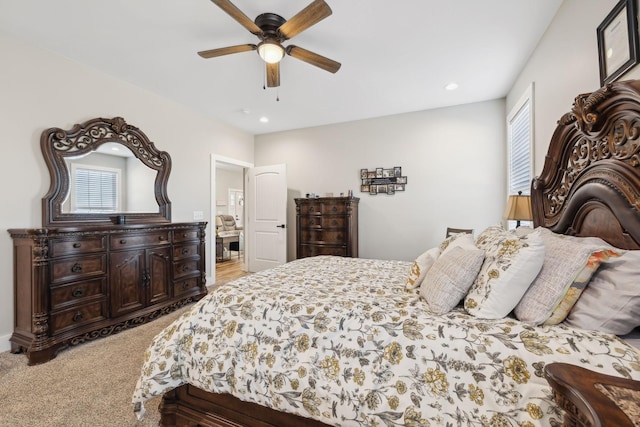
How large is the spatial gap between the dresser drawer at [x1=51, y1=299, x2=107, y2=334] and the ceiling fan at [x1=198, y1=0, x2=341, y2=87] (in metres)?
2.42

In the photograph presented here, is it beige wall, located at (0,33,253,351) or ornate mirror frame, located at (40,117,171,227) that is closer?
beige wall, located at (0,33,253,351)

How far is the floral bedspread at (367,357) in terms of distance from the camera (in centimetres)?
92

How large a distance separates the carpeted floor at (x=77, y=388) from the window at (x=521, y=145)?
3737mm

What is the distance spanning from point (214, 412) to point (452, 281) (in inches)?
53.7

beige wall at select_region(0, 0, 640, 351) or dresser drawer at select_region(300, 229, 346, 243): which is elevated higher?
beige wall at select_region(0, 0, 640, 351)

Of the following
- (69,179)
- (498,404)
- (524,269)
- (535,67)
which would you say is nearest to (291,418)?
(498,404)

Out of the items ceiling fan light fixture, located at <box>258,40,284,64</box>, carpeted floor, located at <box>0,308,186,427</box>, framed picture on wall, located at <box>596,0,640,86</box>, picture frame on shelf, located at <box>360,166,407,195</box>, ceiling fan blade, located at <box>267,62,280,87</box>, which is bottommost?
carpeted floor, located at <box>0,308,186,427</box>

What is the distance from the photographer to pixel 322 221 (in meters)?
4.14

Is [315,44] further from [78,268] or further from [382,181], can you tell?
[78,268]

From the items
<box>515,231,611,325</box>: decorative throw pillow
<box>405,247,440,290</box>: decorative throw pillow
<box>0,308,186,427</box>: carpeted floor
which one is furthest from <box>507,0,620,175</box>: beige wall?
<box>0,308,186,427</box>: carpeted floor

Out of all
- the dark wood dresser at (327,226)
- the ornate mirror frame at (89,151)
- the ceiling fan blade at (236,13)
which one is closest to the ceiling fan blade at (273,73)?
the ceiling fan blade at (236,13)

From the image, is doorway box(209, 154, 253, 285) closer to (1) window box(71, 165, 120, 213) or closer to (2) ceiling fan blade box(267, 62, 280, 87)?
(1) window box(71, 165, 120, 213)

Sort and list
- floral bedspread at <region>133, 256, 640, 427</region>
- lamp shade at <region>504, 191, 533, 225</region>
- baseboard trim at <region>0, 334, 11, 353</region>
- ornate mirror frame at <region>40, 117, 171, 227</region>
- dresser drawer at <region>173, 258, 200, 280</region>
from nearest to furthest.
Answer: floral bedspread at <region>133, 256, 640, 427</region> → baseboard trim at <region>0, 334, 11, 353</region> → lamp shade at <region>504, 191, 533, 225</region> → ornate mirror frame at <region>40, 117, 171, 227</region> → dresser drawer at <region>173, 258, 200, 280</region>

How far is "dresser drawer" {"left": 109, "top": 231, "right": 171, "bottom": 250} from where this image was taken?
2.63m
